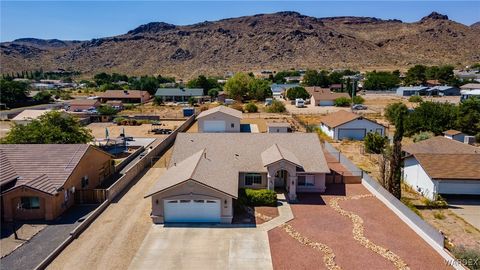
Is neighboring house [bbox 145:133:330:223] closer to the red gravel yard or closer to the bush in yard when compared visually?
the red gravel yard

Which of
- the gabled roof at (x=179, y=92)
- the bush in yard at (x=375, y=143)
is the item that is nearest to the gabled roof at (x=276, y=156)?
the bush in yard at (x=375, y=143)

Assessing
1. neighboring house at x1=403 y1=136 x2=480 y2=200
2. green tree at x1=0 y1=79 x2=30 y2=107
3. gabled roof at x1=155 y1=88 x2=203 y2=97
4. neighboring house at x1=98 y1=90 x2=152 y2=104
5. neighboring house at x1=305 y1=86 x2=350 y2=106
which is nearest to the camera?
neighboring house at x1=403 y1=136 x2=480 y2=200

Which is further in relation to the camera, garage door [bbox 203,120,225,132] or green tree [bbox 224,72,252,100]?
green tree [bbox 224,72,252,100]

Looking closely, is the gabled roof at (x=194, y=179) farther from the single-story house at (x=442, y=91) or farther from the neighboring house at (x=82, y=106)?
the single-story house at (x=442, y=91)

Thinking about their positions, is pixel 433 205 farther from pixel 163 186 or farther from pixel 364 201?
pixel 163 186

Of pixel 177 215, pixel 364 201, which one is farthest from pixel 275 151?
pixel 177 215

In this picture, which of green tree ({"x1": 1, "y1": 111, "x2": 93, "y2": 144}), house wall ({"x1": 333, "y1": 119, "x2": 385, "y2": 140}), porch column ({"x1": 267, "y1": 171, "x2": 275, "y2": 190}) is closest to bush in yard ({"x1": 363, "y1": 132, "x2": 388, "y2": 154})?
house wall ({"x1": 333, "y1": 119, "x2": 385, "y2": 140})
